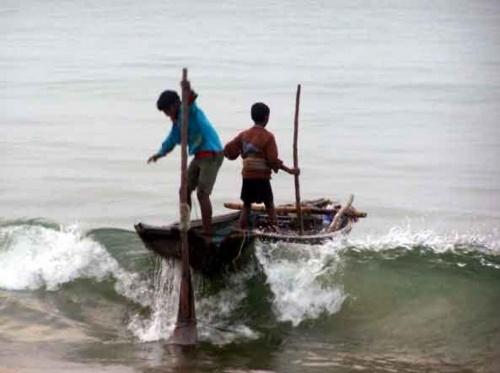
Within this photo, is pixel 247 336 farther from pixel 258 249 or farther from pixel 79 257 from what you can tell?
pixel 79 257

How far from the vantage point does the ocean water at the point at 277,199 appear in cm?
825

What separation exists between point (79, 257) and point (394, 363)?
402 cm

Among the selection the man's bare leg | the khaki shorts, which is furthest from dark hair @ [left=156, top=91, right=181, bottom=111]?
the man's bare leg

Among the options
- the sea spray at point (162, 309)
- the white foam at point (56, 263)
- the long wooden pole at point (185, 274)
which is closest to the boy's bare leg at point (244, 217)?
the sea spray at point (162, 309)

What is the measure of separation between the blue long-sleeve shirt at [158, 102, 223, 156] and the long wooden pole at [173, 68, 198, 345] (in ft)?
1.07

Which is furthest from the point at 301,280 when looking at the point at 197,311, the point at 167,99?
the point at 167,99

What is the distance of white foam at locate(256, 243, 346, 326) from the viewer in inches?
353

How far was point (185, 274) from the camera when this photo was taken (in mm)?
7785

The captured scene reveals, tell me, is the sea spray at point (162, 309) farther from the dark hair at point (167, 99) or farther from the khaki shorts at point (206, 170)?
the dark hair at point (167, 99)

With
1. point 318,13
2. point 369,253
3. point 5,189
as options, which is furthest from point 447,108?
point 318,13

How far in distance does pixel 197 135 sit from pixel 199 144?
75 millimetres

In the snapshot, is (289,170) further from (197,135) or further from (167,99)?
(167,99)

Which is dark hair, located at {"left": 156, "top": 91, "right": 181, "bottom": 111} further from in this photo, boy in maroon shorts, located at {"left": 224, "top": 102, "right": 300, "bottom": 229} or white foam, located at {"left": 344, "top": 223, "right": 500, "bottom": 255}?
white foam, located at {"left": 344, "top": 223, "right": 500, "bottom": 255}

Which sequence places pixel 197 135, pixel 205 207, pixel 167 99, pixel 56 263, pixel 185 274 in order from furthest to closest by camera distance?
pixel 56 263
pixel 205 207
pixel 197 135
pixel 167 99
pixel 185 274
